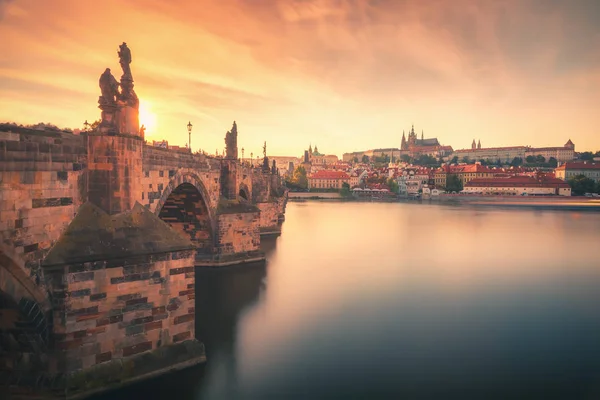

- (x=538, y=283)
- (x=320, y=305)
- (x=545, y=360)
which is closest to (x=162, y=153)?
(x=320, y=305)

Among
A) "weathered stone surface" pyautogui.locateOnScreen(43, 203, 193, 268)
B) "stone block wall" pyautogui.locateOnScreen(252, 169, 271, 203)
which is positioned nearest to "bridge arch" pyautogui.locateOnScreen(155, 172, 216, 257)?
"weathered stone surface" pyautogui.locateOnScreen(43, 203, 193, 268)

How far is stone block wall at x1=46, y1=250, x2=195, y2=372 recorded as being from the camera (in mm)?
8906

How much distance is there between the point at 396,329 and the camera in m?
15.8


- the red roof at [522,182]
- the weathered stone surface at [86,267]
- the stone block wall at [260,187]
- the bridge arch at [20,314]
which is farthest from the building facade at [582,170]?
the bridge arch at [20,314]

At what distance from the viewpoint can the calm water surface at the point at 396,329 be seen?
1115 cm

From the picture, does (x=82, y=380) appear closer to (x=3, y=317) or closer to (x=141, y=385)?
(x=141, y=385)

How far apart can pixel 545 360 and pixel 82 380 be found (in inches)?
529

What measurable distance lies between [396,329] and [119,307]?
34.2 ft

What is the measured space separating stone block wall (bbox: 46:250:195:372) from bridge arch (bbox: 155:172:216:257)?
10.3 meters

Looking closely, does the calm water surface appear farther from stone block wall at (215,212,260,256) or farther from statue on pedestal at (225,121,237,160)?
statue on pedestal at (225,121,237,160)

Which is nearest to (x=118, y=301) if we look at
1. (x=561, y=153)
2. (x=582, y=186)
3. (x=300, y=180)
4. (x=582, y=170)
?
(x=300, y=180)

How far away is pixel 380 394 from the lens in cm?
1076

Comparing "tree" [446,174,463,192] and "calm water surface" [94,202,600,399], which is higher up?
"tree" [446,174,463,192]

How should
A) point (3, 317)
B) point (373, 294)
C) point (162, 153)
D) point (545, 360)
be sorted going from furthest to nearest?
point (373, 294) < point (162, 153) < point (545, 360) < point (3, 317)
